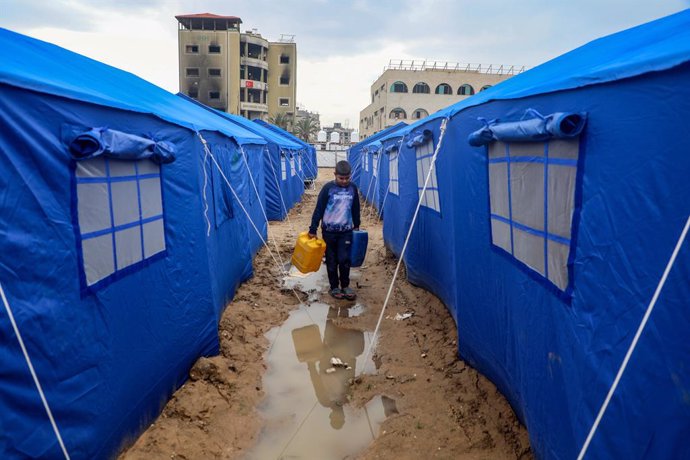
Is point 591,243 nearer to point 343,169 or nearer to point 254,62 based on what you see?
point 343,169

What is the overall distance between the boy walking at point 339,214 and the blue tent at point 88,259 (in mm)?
2016

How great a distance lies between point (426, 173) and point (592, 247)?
4148mm

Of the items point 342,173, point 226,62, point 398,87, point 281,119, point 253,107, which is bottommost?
point 342,173

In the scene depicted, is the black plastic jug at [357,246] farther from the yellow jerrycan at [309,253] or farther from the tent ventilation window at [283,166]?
the tent ventilation window at [283,166]

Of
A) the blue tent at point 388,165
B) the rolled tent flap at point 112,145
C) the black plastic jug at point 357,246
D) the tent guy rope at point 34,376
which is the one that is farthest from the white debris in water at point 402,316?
the tent guy rope at point 34,376

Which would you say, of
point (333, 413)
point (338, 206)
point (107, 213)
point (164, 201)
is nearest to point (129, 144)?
point (107, 213)

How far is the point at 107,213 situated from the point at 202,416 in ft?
5.68

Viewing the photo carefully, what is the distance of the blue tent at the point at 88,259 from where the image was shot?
2115 mm

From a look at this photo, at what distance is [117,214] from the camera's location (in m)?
3.05

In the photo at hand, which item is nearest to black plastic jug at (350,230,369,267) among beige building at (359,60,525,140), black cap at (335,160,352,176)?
black cap at (335,160,352,176)

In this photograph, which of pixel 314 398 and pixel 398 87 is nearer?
pixel 314 398

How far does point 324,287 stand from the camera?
7.24 meters

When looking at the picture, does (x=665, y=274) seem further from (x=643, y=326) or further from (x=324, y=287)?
(x=324, y=287)

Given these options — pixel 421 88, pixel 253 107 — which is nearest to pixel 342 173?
pixel 253 107
